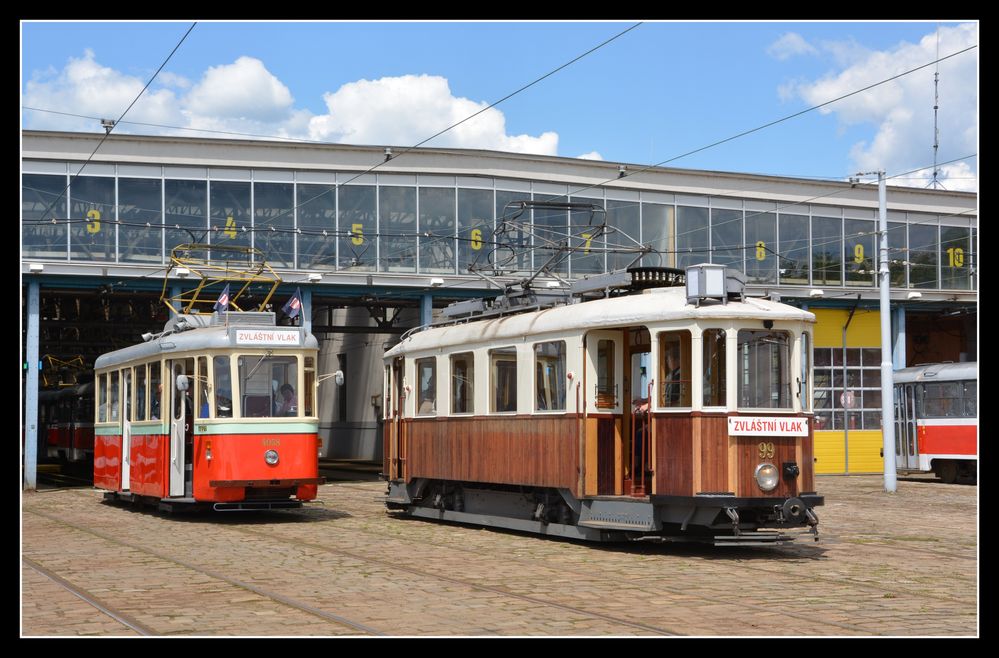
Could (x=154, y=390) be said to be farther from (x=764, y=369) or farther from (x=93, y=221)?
(x=93, y=221)

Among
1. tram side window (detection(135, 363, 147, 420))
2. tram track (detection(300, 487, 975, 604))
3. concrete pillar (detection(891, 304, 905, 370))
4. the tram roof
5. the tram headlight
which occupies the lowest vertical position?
tram track (detection(300, 487, 975, 604))

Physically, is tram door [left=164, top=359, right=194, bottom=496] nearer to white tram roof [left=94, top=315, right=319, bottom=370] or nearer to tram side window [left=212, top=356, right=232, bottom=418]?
white tram roof [left=94, top=315, right=319, bottom=370]

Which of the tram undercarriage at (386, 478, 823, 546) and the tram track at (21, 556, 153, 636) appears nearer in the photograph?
the tram track at (21, 556, 153, 636)

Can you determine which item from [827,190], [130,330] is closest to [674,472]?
[827,190]

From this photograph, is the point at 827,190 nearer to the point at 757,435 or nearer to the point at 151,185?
the point at 151,185

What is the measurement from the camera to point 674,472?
1379 centimetres

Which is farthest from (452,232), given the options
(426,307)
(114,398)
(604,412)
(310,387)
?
(604,412)

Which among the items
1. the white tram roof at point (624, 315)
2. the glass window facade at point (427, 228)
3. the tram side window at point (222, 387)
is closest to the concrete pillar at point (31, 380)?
the glass window facade at point (427, 228)

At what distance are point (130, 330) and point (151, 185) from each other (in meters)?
13.1

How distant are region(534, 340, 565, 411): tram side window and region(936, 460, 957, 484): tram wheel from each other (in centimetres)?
1906

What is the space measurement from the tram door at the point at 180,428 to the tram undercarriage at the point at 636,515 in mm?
3904

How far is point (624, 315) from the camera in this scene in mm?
14508

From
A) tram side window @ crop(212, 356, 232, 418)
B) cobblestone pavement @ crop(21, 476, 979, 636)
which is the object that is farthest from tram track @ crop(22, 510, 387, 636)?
tram side window @ crop(212, 356, 232, 418)

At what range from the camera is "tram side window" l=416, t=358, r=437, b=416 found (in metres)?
18.5
